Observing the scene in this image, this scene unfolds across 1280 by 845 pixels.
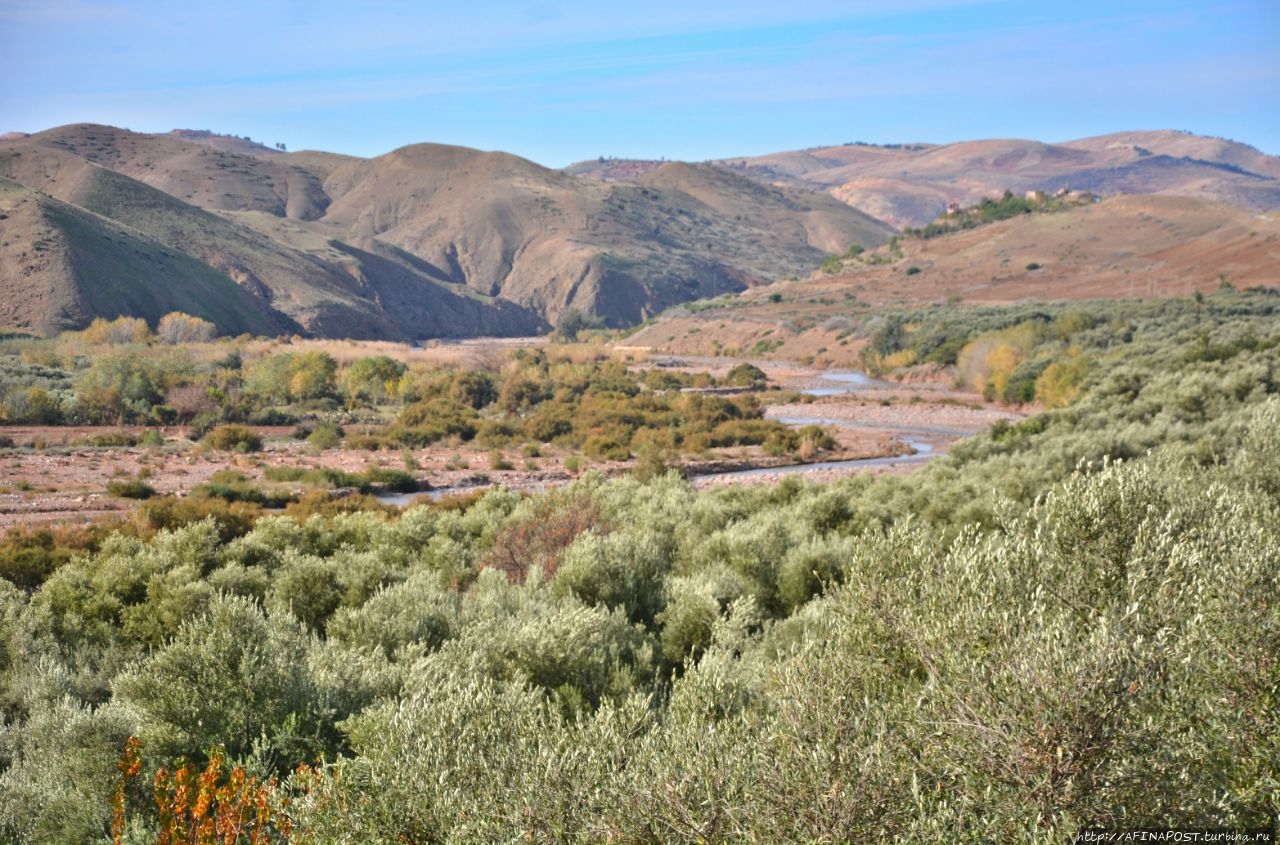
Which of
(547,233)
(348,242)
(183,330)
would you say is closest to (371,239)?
(348,242)

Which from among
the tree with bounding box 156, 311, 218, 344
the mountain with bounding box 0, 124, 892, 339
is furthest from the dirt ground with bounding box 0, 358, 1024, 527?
the mountain with bounding box 0, 124, 892, 339

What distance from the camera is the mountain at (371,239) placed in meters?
75.7

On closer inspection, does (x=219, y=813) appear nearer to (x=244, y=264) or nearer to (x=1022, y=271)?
(x=244, y=264)

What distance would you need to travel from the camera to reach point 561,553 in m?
13.6

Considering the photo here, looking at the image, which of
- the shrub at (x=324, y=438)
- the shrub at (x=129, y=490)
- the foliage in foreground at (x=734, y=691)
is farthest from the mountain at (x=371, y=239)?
the foliage in foreground at (x=734, y=691)

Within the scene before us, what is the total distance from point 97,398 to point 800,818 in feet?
134

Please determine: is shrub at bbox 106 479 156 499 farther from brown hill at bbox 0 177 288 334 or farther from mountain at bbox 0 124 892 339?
mountain at bbox 0 124 892 339

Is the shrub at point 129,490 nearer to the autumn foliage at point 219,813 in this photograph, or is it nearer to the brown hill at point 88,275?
the autumn foliage at point 219,813

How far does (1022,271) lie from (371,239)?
89311mm

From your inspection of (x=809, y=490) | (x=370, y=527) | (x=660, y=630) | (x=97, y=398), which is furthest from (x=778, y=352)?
(x=660, y=630)

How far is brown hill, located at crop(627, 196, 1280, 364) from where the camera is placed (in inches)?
3083

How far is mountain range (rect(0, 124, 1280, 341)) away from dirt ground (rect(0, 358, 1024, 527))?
34.9 m

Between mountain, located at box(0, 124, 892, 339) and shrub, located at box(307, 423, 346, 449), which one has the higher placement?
mountain, located at box(0, 124, 892, 339)

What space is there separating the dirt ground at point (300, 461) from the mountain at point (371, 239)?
3523 cm
